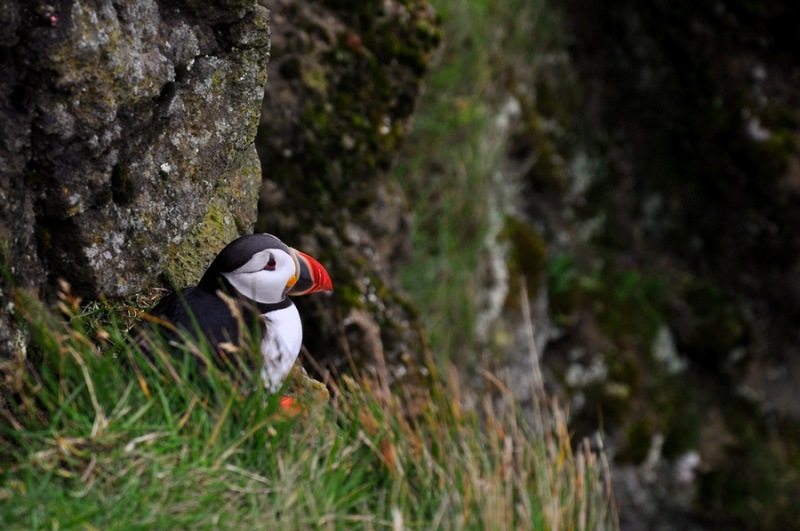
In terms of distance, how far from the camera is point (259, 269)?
95.0 inches

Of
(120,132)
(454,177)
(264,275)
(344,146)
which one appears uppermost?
(120,132)

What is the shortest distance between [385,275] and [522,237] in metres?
1.99

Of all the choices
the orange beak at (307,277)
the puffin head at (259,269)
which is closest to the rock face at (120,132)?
the puffin head at (259,269)

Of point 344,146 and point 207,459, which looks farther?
point 344,146

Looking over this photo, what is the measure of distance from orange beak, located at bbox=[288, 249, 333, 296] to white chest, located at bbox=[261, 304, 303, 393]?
0.26 feet

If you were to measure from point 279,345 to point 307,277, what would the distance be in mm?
278

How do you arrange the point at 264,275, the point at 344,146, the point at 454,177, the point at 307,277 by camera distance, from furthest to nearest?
the point at 454,177 < the point at 344,146 < the point at 307,277 < the point at 264,275

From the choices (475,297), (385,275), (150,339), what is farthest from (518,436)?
(475,297)

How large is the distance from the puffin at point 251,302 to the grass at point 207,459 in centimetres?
10

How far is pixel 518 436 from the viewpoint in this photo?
2.55 m

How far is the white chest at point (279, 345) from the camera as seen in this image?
2.27 m

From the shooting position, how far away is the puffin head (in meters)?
2.38

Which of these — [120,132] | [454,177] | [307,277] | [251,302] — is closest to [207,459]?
[251,302]

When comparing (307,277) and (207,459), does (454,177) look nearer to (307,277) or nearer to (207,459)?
(307,277)
